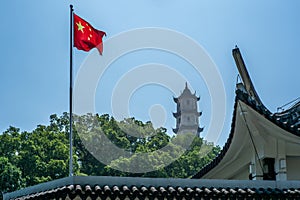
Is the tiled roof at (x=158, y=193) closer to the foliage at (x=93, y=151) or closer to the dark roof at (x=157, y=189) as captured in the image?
the dark roof at (x=157, y=189)

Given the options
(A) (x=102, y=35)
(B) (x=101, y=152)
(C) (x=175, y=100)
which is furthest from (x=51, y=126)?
(C) (x=175, y=100)

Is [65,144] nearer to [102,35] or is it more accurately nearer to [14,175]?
[14,175]

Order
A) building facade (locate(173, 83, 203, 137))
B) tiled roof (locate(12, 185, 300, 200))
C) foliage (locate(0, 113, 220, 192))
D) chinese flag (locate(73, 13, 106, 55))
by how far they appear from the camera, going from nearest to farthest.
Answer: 1. tiled roof (locate(12, 185, 300, 200))
2. chinese flag (locate(73, 13, 106, 55))
3. foliage (locate(0, 113, 220, 192))
4. building facade (locate(173, 83, 203, 137))

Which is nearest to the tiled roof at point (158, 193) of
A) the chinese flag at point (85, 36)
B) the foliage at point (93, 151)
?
the chinese flag at point (85, 36)

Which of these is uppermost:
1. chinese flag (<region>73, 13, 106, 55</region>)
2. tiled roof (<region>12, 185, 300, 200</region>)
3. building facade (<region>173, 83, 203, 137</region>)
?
building facade (<region>173, 83, 203, 137</region>)

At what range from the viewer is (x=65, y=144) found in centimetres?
3162

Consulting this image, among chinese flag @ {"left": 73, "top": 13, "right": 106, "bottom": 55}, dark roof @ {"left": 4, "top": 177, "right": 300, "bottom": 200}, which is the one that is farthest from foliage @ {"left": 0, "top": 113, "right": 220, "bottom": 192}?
dark roof @ {"left": 4, "top": 177, "right": 300, "bottom": 200}

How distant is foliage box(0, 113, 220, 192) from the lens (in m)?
28.7

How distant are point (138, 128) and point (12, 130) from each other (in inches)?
420

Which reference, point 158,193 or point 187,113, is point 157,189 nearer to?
point 158,193

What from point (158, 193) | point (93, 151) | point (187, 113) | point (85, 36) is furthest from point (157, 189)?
point (187, 113)

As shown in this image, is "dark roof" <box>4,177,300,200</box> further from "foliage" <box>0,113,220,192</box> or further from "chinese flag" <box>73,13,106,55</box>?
"foliage" <box>0,113,220,192</box>

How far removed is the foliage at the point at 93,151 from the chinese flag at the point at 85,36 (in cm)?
1696

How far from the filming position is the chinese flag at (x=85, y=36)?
11.0 meters
